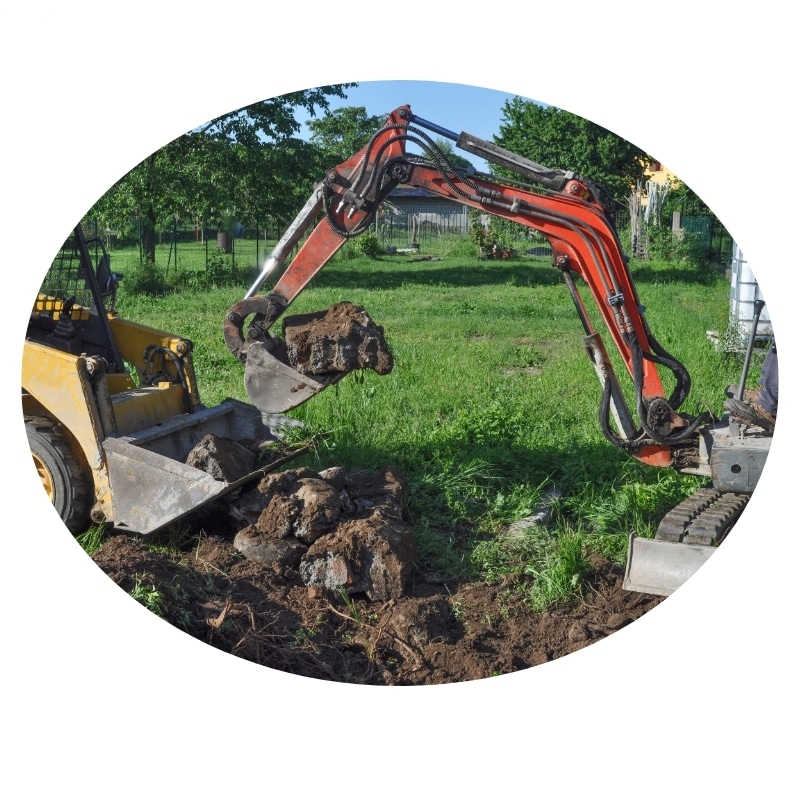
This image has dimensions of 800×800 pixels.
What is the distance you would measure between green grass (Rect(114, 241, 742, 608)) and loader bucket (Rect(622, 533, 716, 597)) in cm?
64

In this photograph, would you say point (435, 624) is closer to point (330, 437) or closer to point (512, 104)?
point (330, 437)

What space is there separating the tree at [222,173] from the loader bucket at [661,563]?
10.7 ft

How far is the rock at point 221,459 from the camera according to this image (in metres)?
5.49

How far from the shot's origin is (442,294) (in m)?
12.5

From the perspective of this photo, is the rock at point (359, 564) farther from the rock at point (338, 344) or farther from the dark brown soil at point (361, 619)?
the rock at point (338, 344)

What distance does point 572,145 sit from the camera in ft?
19.8

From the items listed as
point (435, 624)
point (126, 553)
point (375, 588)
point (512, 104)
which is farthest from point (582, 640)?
point (512, 104)

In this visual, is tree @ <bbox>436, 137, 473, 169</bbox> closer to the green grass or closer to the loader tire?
the green grass

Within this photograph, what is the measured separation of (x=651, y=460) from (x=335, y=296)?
20.1 ft

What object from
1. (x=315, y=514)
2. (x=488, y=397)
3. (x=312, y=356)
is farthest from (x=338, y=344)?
(x=488, y=397)

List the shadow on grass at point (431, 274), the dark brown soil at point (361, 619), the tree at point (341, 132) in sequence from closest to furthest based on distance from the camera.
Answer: the dark brown soil at point (361, 619) < the tree at point (341, 132) < the shadow on grass at point (431, 274)

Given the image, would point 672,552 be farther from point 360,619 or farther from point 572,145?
point 572,145

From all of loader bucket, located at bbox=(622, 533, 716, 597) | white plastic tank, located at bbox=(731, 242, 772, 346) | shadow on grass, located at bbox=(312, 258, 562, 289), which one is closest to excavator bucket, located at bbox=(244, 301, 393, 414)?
loader bucket, located at bbox=(622, 533, 716, 597)

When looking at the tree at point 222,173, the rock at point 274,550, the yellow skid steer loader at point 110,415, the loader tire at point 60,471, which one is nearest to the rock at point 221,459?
the yellow skid steer loader at point 110,415
